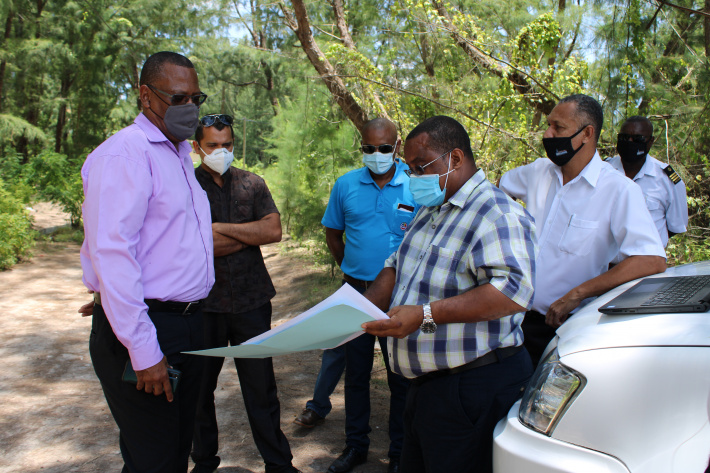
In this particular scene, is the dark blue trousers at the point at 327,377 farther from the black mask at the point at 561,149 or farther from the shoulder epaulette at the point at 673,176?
the shoulder epaulette at the point at 673,176

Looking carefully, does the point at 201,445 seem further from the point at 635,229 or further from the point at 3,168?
the point at 3,168

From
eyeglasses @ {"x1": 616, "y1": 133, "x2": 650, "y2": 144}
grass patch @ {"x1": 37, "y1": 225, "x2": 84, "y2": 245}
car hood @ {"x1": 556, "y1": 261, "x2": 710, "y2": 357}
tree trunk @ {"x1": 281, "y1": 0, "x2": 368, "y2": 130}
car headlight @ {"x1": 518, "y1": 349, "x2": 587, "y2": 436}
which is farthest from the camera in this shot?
grass patch @ {"x1": 37, "y1": 225, "x2": 84, "y2": 245}

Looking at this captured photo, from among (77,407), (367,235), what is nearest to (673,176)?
(367,235)

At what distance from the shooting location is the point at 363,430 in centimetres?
372

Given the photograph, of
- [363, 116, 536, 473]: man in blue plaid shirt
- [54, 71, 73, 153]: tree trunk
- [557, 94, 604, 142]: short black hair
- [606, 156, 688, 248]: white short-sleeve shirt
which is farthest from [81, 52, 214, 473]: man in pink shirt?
[54, 71, 73, 153]: tree trunk

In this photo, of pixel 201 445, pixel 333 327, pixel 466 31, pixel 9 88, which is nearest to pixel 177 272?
pixel 333 327

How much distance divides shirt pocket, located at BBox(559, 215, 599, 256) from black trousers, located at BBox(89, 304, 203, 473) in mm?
1879

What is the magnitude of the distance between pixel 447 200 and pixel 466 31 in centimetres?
549

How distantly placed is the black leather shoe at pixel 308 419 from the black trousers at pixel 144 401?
6.29ft

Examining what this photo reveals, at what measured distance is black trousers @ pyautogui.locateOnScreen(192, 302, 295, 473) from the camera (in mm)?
3355

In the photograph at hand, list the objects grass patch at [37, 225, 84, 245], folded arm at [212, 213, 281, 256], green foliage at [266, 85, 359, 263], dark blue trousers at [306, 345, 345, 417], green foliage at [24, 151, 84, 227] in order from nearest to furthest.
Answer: folded arm at [212, 213, 281, 256], dark blue trousers at [306, 345, 345, 417], green foliage at [266, 85, 359, 263], grass patch at [37, 225, 84, 245], green foliage at [24, 151, 84, 227]

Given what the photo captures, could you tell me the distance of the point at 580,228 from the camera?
286cm

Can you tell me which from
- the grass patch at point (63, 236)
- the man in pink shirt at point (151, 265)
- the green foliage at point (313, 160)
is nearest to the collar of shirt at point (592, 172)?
the man in pink shirt at point (151, 265)

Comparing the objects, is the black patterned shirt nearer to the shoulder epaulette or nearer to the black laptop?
the black laptop
